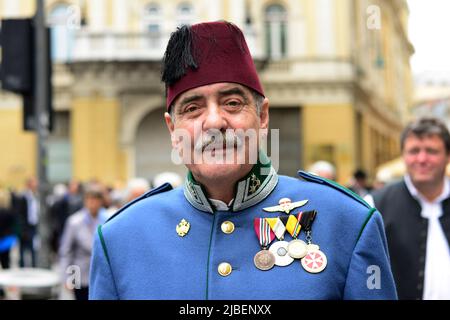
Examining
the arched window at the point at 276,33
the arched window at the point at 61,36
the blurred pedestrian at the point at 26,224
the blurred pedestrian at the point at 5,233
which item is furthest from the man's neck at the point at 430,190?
the arched window at the point at 276,33

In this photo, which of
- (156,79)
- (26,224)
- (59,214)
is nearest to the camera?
(59,214)

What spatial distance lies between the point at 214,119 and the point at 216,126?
0.06ft

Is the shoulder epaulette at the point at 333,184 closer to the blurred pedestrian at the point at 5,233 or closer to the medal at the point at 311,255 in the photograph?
the medal at the point at 311,255

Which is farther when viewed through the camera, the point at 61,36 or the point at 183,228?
the point at 61,36

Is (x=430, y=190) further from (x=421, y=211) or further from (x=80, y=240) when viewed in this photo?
(x=80, y=240)

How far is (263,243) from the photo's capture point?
2.19 meters

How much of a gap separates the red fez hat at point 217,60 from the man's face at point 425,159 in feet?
6.74

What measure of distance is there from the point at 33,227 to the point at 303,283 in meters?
13.4

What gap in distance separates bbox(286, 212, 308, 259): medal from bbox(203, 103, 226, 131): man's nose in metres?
0.33

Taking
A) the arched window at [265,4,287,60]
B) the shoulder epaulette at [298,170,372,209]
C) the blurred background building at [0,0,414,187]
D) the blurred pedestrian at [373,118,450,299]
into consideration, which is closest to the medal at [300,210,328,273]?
the shoulder epaulette at [298,170,372,209]

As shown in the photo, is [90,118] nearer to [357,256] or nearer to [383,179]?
[383,179]

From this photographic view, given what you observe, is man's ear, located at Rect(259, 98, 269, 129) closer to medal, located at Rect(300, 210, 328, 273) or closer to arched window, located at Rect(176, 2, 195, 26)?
medal, located at Rect(300, 210, 328, 273)

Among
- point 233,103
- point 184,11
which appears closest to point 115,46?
point 184,11

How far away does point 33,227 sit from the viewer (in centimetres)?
1498
